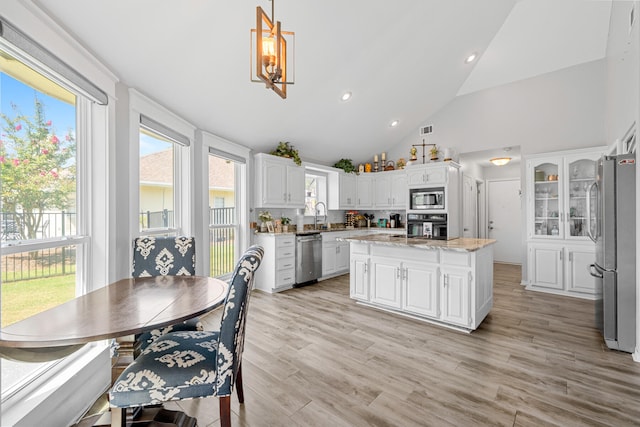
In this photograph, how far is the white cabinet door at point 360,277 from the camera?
3.78 metres

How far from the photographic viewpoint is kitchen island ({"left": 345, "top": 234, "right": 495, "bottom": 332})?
2.98 m

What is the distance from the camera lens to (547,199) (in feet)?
15.4

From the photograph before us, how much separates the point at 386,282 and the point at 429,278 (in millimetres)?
558

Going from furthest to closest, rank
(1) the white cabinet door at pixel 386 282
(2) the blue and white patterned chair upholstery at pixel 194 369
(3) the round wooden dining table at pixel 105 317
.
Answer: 1. (1) the white cabinet door at pixel 386 282
2. (2) the blue and white patterned chair upholstery at pixel 194 369
3. (3) the round wooden dining table at pixel 105 317

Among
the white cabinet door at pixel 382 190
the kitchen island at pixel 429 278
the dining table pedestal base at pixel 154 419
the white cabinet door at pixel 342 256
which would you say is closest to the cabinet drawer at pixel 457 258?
the kitchen island at pixel 429 278

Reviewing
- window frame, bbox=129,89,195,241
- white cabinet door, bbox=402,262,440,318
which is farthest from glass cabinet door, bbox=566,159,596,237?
window frame, bbox=129,89,195,241

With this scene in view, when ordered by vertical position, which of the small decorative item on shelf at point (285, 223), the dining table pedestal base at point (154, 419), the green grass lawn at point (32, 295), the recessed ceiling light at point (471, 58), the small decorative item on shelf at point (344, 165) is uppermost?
the recessed ceiling light at point (471, 58)

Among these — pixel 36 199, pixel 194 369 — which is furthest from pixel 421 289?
pixel 36 199

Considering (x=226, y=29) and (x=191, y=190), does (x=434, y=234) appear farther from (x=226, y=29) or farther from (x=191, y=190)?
(x=226, y=29)

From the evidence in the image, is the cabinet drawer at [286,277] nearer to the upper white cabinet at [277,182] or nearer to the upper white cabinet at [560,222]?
the upper white cabinet at [277,182]

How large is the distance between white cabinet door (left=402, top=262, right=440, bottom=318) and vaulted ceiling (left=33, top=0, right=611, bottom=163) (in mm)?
2799

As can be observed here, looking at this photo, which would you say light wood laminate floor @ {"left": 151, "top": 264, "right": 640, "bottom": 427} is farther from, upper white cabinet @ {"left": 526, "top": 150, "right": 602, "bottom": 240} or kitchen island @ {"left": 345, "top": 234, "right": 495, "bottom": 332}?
upper white cabinet @ {"left": 526, "top": 150, "right": 602, "bottom": 240}

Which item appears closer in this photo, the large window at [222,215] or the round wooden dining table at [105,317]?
the round wooden dining table at [105,317]

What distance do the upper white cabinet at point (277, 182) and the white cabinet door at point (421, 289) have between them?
97.4 inches
